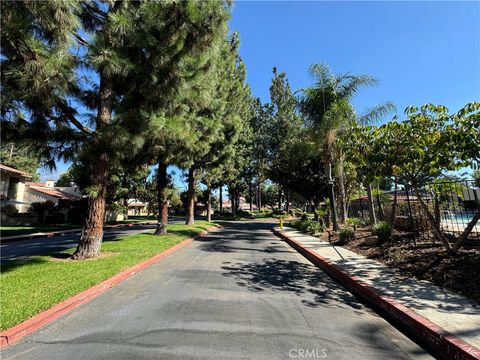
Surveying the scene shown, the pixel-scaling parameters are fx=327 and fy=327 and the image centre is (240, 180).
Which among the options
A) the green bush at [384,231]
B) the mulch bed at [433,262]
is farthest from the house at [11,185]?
the mulch bed at [433,262]

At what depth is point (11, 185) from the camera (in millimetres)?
31703

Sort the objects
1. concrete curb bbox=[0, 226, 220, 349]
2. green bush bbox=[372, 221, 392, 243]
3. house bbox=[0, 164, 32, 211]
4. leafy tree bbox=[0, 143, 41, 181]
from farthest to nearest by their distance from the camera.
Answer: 1. leafy tree bbox=[0, 143, 41, 181]
2. house bbox=[0, 164, 32, 211]
3. green bush bbox=[372, 221, 392, 243]
4. concrete curb bbox=[0, 226, 220, 349]

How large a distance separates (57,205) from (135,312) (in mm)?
36030

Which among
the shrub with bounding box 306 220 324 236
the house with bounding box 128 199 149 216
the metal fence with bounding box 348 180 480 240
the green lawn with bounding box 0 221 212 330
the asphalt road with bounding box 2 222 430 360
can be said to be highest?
the house with bounding box 128 199 149 216

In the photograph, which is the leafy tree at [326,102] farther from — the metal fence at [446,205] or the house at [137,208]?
the house at [137,208]

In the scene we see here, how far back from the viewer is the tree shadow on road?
6.24 meters

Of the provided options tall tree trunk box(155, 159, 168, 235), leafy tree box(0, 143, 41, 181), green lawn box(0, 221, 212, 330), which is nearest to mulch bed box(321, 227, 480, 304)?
green lawn box(0, 221, 212, 330)

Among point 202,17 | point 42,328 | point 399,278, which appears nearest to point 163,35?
point 202,17

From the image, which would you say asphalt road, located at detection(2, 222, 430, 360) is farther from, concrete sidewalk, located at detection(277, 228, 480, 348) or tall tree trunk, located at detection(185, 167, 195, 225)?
tall tree trunk, located at detection(185, 167, 195, 225)

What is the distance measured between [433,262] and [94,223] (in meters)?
9.34

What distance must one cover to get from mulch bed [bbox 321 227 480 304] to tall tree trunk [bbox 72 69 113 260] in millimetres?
8435

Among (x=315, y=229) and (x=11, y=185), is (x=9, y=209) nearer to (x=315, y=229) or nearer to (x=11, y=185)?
(x=11, y=185)

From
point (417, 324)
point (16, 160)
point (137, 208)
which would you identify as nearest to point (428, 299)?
point (417, 324)

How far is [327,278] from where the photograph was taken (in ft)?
26.8
